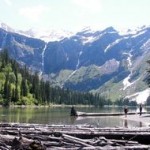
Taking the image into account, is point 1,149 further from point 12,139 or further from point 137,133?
point 137,133

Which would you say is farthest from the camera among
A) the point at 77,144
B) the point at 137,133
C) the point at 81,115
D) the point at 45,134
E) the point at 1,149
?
the point at 81,115

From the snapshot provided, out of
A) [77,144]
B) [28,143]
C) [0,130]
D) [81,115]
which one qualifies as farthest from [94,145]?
[81,115]

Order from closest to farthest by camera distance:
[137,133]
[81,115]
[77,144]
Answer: [77,144] → [137,133] → [81,115]

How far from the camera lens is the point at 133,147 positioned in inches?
1361

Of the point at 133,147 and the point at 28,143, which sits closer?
the point at 28,143

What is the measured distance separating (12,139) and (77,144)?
5053 mm

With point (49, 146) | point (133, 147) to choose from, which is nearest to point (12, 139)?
point (49, 146)

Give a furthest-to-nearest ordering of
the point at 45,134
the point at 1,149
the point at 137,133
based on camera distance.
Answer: the point at 137,133 < the point at 45,134 < the point at 1,149

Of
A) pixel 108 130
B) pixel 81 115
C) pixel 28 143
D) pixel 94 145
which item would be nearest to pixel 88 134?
pixel 108 130

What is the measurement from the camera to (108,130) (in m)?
45.7

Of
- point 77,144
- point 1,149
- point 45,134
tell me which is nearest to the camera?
point 1,149

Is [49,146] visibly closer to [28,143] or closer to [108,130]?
[28,143]

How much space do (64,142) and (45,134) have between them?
5927 millimetres

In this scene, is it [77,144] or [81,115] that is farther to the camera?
[81,115]
